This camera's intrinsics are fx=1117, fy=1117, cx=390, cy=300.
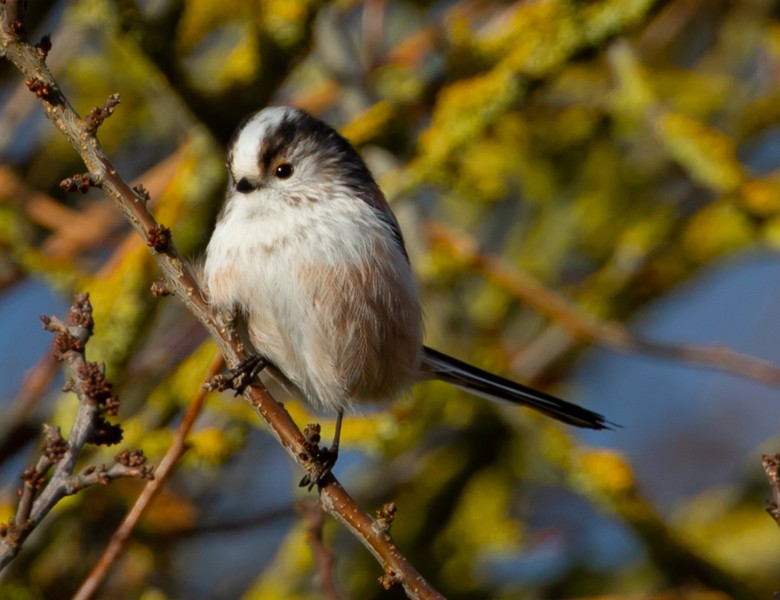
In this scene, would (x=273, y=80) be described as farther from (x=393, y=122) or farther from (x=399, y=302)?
(x=399, y=302)

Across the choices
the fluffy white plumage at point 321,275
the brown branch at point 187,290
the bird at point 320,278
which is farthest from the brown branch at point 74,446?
the fluffy white plumage at point 321,275

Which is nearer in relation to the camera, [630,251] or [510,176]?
[630,251]

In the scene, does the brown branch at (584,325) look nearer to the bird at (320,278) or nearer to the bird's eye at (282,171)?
the bird at (320,278)

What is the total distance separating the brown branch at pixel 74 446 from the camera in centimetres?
171

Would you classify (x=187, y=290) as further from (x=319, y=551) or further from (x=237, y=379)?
(x=319, y=551)

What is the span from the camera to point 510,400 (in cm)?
312

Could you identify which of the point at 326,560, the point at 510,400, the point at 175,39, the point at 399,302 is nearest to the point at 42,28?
the point at 175,39

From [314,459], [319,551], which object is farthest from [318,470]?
[319,551]

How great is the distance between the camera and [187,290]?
2.11 meters

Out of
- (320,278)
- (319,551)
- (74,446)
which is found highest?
(320,278)

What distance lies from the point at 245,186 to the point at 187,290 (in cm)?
82

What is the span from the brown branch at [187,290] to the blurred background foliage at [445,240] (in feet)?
2.11

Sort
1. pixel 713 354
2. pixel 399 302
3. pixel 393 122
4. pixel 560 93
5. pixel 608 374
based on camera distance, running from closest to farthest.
→ pixel 399 302, pixel 713 354, pixel 393 122, pixel 560 93, pixel 608 374

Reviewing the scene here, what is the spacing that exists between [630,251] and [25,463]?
2140mm
